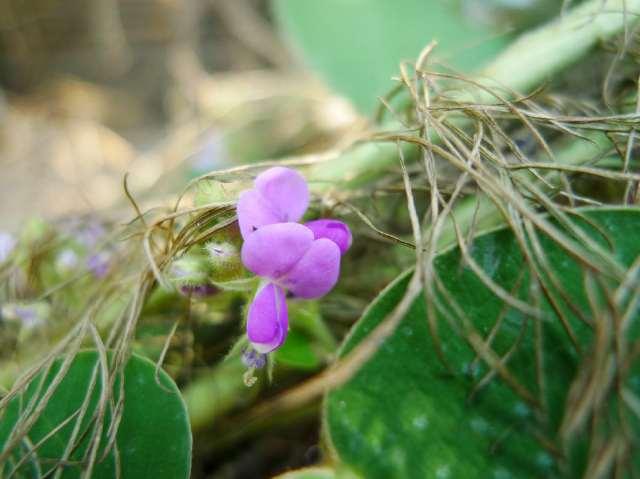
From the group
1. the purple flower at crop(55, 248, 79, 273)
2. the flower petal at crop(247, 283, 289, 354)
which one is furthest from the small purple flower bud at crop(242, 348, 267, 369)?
the purple flower at crop(55, 248, 79, 273)

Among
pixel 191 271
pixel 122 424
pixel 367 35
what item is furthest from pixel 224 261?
pixel 367 35

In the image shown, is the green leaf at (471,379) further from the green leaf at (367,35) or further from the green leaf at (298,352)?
the green leaf at (367,35)

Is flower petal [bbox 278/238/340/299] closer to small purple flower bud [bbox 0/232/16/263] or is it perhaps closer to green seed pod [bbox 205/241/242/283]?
green seed pod [bbox 205/241/242/283]

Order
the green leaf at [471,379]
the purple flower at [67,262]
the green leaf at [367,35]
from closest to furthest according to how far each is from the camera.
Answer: the green leaf at [471,379]
the purple flower at [67,262]
the green leaf at [367,35]

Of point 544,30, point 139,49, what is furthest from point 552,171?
point 139,49

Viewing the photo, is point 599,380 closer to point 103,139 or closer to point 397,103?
point 397,103

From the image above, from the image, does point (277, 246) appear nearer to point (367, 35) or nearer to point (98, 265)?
point (98, 265)

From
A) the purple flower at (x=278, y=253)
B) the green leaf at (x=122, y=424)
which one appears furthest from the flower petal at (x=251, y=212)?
the green leaf at (x=122, y=424)
